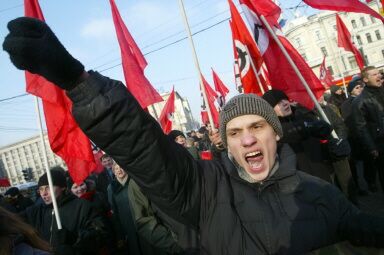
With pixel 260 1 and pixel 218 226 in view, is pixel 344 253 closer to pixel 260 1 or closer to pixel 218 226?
pixel 218 226

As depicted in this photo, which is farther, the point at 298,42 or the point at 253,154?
the point at 298,42

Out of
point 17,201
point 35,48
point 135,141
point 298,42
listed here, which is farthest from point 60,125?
point 298,42

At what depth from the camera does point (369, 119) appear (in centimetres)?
555

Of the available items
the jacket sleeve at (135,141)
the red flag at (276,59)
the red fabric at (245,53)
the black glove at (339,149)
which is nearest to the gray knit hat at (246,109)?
the jacket sleeve at (135,141)

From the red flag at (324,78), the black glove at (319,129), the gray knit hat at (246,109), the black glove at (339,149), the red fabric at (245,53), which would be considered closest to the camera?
the gray knit hat at (246,109)

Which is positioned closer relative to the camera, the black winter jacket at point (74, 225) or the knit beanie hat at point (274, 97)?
the black winter jacket at point (74, 225)

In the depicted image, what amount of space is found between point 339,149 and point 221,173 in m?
2.50

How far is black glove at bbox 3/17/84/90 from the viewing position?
1.07 m

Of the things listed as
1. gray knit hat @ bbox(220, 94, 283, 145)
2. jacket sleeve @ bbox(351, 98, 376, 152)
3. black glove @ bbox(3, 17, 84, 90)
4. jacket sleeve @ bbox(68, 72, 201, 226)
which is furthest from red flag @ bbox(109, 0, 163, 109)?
black glove @ bbox(3, 17, 84, 90)

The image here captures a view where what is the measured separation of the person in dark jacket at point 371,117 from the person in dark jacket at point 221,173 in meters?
3.96

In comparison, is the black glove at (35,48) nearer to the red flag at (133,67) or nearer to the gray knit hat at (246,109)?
the gray knit hat at (246,109)

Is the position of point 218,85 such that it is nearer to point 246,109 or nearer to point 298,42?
point 246,109

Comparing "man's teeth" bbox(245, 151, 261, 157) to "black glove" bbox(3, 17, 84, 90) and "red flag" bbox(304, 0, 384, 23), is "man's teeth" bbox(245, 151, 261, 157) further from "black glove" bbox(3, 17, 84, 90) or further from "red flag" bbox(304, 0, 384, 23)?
"red flag" bbox(304, 0, 384, 23)

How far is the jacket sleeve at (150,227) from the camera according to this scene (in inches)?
130
